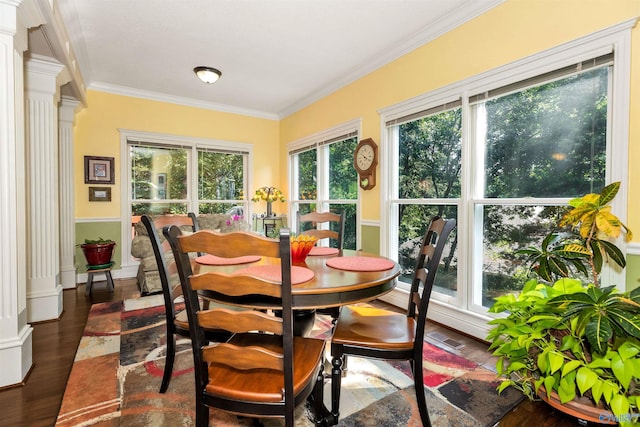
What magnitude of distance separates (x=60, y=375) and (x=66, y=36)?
9.61 ft

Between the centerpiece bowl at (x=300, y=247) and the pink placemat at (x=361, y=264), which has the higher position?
the centerpiece bowl at (x=300, y=247)

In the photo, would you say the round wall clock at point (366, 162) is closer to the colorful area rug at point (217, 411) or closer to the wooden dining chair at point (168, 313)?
the colorful area rug at point (217, 411)

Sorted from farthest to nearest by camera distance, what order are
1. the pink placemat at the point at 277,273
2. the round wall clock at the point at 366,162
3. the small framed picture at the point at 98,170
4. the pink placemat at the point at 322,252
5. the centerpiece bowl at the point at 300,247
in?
1. the small framed picture at the point at 98,170
2. the round wall clock at the point at 366,162
3. the pink placemat at the point at 322,252
4. the centerpiece bowl at the point at 300,247
5. the pink placemat at the point at 277,273

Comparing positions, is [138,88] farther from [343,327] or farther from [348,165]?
[343,327]

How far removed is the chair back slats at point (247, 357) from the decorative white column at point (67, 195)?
4032 millimetres

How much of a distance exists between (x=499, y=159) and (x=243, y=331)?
8.10 feet

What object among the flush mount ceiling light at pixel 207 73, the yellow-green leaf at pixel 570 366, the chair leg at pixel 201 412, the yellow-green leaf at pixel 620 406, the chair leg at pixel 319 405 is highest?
the flush mount ceiling light at pixel 207 73

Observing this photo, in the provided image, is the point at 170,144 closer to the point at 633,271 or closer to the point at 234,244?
the point at 234,244

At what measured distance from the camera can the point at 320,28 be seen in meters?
2.97

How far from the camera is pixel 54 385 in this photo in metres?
1.93

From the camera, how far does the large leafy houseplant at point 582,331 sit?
1.34 m

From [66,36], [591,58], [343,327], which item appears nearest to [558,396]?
[343,327]

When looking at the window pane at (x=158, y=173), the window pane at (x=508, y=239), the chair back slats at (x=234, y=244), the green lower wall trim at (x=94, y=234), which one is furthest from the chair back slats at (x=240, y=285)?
the window pane at (x=158, y=173)

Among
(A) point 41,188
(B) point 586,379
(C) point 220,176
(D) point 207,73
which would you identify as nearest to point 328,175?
(C) point 220,176
